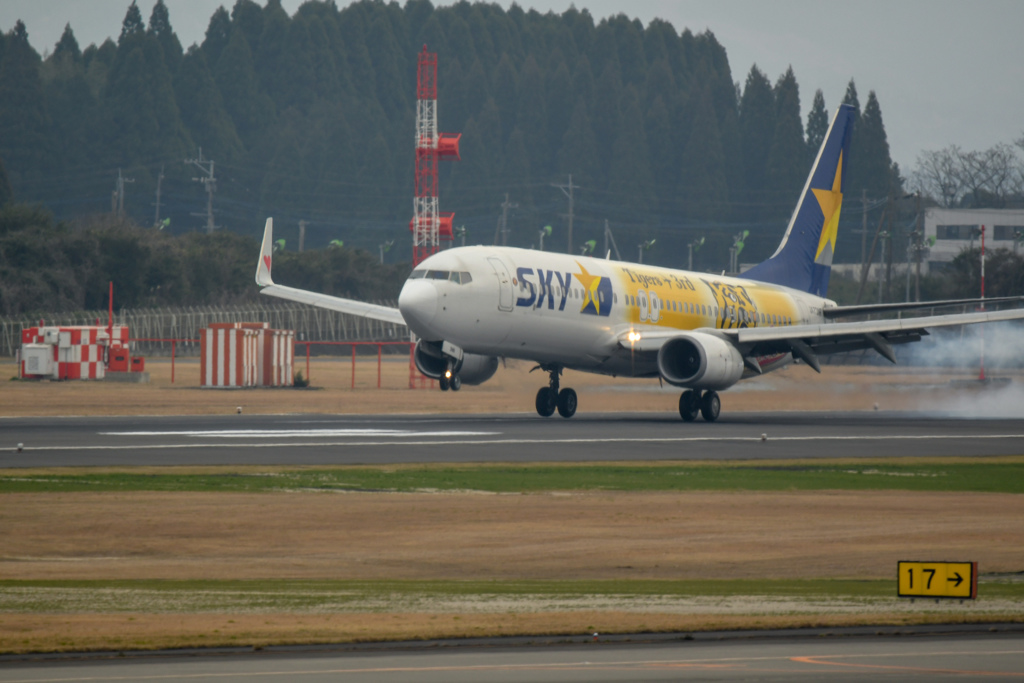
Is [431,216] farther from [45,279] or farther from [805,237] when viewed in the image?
[45,279]

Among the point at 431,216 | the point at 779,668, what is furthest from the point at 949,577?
the point at 431,216

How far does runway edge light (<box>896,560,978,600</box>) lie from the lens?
12469mm

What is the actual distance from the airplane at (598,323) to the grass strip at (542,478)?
1121 cm

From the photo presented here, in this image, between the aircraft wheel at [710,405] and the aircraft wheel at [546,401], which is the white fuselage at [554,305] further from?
the aircraft wheel at [710,405]

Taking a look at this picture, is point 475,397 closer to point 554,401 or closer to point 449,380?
point 554,401

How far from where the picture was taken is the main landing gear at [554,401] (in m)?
42.2

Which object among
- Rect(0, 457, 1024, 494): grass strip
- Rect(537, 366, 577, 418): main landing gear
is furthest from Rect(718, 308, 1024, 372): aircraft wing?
Rect(0, 457, 1024, 494): grass strip

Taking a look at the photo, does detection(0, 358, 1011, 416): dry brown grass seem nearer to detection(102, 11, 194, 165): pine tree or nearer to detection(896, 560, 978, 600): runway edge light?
detection(896, 560, 978, 600): runway edge light

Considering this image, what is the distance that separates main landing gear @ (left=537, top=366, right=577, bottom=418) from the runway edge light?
2934 centimetres

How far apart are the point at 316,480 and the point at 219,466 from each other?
301 cm

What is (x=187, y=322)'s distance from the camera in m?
92.5

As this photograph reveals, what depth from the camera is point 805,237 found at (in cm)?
5281

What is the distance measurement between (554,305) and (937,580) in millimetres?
26093

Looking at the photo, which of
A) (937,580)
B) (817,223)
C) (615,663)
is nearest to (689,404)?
(817,223)
